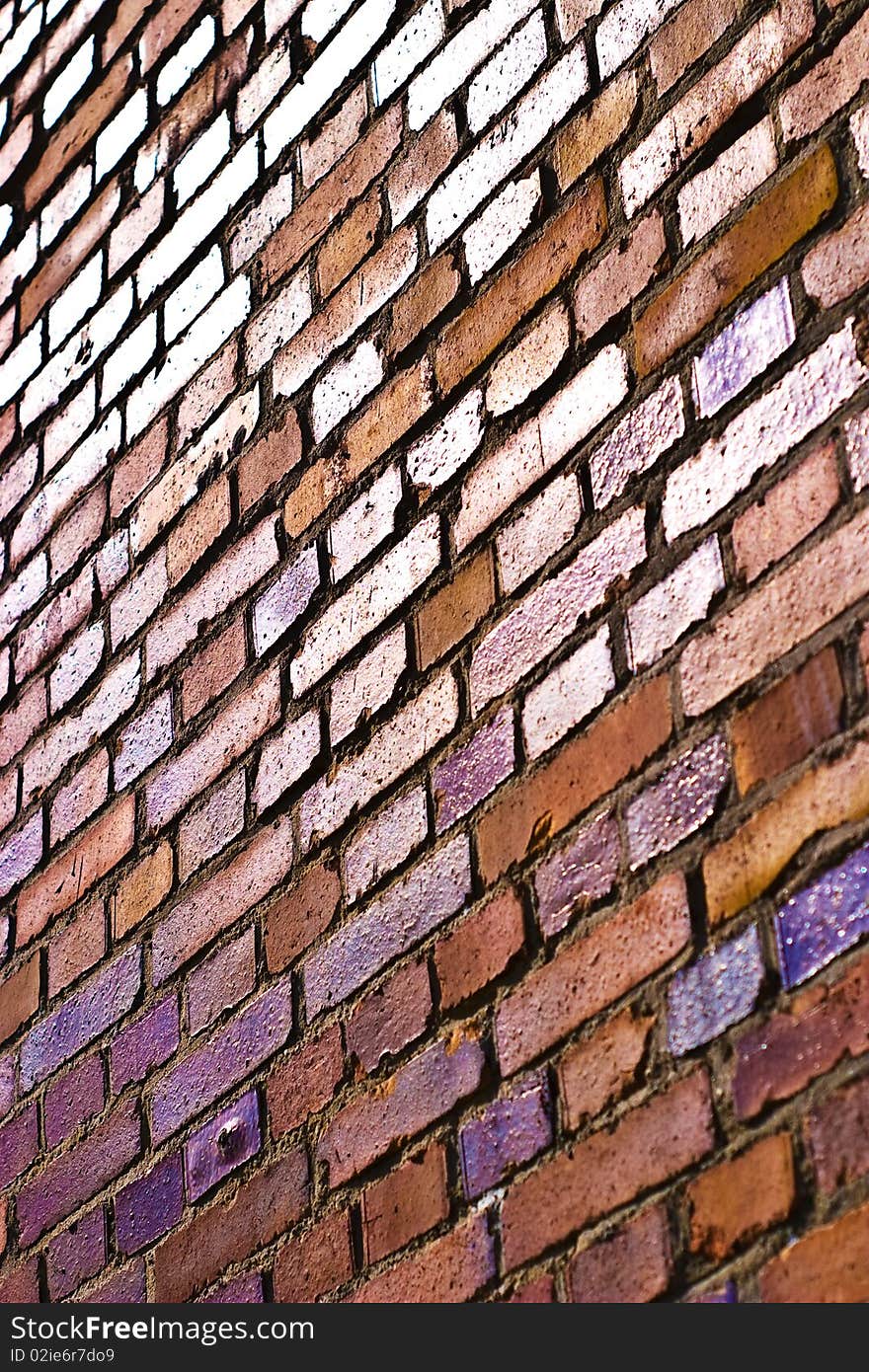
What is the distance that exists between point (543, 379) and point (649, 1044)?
0.65 metres

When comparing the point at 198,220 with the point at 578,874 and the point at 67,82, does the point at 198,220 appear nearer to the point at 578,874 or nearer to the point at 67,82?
the point at 67,82

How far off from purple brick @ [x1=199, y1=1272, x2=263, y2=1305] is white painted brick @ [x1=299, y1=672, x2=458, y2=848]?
41 cm

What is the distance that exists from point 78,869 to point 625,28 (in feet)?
3.66

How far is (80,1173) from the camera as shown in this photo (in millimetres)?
2002

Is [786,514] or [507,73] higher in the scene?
[507,73]

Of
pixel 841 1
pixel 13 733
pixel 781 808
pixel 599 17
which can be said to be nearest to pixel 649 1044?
pixel 781 808

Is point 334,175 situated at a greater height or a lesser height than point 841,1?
greater

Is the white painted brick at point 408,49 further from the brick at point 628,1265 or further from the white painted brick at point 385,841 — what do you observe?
the brick at point 628,1265

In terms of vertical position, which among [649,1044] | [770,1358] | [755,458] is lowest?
[770,1358]

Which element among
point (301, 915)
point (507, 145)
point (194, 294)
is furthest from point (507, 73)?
point (301, 915)

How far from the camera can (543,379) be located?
1753mm

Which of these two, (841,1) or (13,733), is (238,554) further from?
(841,1)

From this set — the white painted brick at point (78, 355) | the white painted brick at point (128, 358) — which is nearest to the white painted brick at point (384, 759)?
the white painted brick at point (128, 358)

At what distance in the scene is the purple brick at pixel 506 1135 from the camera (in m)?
1.50
